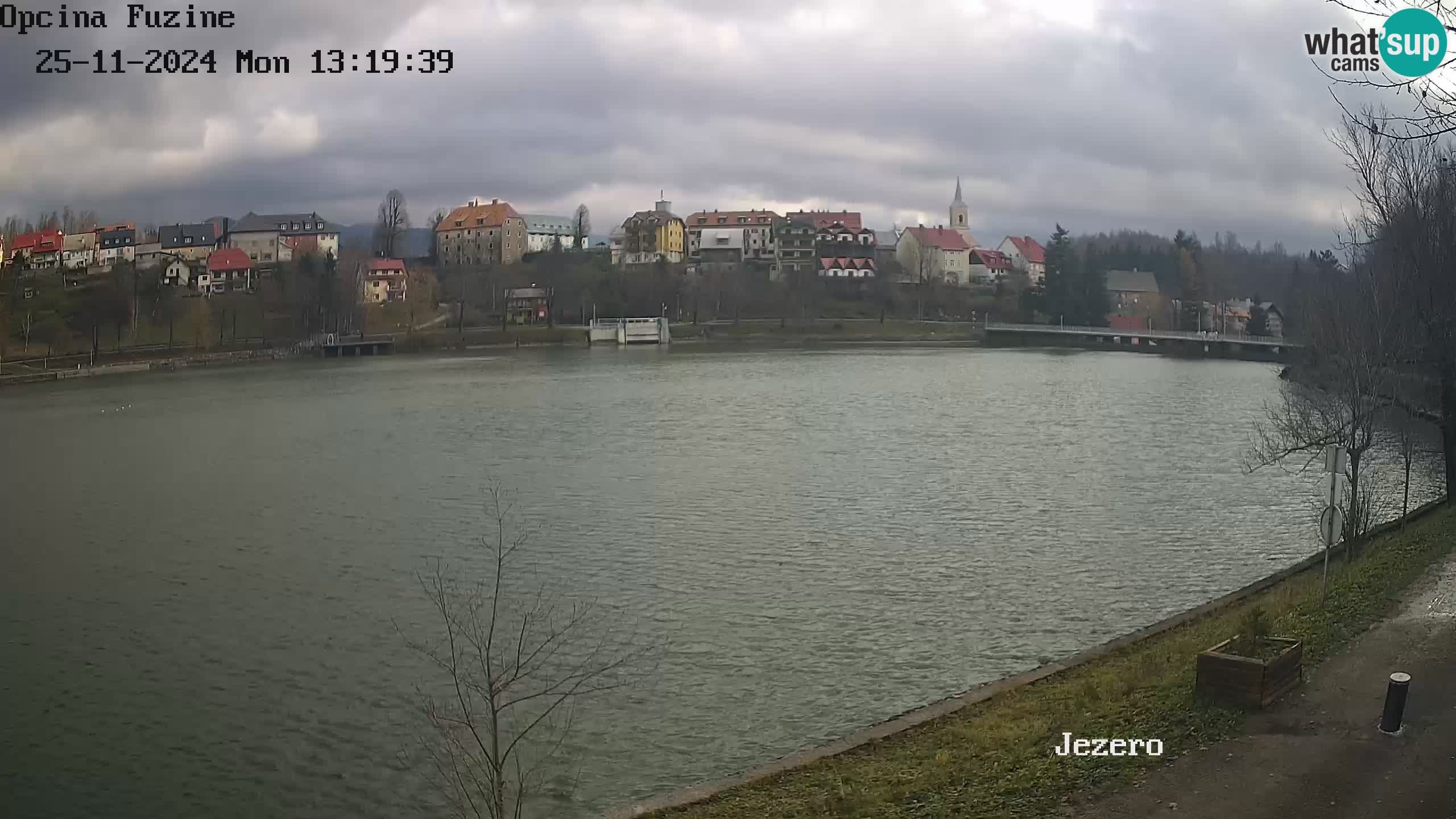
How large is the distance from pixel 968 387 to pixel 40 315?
184ft

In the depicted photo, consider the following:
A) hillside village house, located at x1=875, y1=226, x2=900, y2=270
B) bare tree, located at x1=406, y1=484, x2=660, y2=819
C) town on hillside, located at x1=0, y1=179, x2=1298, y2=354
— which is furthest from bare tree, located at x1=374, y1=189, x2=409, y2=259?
bare tree, located at x1=406, y1=484, x2=660, y2=819

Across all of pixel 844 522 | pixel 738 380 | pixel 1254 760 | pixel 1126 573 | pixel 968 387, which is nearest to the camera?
pixel 1254 760

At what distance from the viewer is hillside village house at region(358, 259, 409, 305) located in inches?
3757

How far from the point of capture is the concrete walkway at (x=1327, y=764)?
6082 mm

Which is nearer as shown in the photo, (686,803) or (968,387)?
(686,803)

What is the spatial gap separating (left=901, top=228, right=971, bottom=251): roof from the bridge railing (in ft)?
73.2

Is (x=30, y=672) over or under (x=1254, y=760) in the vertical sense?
under

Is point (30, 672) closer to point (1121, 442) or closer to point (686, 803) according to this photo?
point (686, 803)

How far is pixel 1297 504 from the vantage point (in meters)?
20.1

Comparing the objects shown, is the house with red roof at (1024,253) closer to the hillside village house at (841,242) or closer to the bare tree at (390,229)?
the hillside village house at (841,242)

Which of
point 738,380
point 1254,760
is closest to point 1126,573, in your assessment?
point 1254,760

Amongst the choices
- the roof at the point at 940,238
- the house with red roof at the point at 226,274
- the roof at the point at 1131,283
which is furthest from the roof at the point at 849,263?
the house with red roof at the point at 226,274

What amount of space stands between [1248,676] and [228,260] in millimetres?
105130

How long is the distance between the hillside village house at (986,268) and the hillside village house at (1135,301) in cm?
1224
